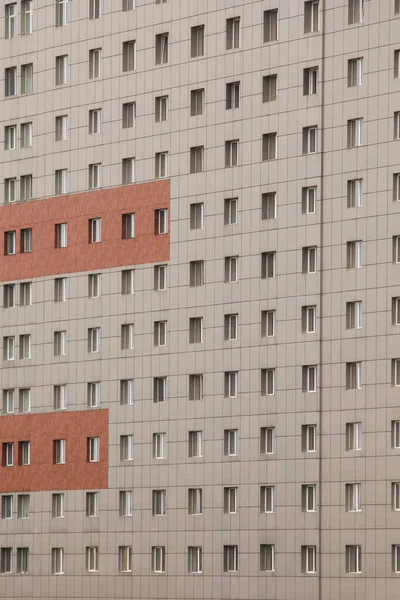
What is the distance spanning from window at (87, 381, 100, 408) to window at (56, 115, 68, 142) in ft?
29.8

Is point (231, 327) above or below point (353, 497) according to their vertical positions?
above

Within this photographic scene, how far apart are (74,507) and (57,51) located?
16574mm

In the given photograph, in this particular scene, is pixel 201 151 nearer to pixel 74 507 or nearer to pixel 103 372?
pixel 103 372

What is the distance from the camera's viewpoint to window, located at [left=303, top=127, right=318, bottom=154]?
55.3m

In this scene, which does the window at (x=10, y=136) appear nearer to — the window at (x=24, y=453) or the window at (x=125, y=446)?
the window at (x=24, y=453)

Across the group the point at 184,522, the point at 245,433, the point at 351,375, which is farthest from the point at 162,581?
the point at 351,375

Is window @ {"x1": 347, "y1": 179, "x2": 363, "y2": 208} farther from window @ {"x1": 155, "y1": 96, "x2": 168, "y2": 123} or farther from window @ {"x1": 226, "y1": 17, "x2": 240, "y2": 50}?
window @ {"x1": 155, "y1": 96, "x2": 168, "y2": 123}

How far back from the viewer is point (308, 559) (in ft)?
177

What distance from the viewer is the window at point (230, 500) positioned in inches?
2194

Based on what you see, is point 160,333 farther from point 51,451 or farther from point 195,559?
point 195,559

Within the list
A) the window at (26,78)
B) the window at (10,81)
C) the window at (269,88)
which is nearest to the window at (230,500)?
the window at (269,88)

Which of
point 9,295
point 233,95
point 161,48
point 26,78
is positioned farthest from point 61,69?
point 9,295

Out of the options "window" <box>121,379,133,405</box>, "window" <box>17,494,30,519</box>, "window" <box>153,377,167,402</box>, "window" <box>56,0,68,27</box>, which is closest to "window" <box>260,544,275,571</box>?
"window" <box>153,377,167,402</box>

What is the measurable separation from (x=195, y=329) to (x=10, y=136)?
11.5 metres
